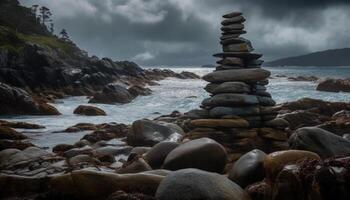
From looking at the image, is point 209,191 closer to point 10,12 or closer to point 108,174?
point 108,174

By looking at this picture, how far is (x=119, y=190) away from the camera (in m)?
9.97

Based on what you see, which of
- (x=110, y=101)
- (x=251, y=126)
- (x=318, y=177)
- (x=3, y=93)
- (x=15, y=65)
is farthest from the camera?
(x=15, y=65)

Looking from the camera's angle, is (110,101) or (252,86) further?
(110,101)

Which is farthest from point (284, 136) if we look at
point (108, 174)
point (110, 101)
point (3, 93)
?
point (110, 101)

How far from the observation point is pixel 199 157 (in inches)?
471

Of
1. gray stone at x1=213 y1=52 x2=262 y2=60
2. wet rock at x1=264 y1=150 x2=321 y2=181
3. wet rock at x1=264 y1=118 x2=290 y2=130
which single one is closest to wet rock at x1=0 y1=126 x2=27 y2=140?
gray stone at x1=213 y1=52 x2=262 y2=60

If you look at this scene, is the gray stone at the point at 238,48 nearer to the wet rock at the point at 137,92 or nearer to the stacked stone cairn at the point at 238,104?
the stacked stone cairn at the point at 238,104

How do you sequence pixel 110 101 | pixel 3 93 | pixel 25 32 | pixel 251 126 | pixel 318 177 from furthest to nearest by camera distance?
pixel 25 32, pixel 110 101, pixel 3 93, pixel 251 126, pixel 318 177

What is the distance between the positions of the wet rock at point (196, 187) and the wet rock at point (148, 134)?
10027 mm

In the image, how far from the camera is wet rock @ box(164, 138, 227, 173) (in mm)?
11977

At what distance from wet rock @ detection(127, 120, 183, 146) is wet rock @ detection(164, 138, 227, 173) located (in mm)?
6941

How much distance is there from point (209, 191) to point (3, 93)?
106 ft

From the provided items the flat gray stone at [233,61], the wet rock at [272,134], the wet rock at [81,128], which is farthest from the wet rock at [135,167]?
the wet rock at [81,128]

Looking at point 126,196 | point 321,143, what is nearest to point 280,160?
point 126,196
